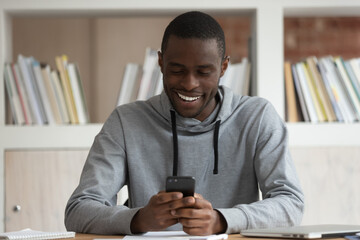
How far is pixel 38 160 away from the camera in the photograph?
107 inches

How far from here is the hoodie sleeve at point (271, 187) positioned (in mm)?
1563

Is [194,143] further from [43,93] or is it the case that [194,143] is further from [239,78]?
[43,93]

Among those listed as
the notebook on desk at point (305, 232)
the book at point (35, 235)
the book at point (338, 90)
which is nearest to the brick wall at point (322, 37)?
the book at point (338, 90)

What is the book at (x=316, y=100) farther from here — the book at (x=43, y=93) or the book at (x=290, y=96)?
the book at (x=43, y=93)

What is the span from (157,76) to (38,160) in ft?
2.00

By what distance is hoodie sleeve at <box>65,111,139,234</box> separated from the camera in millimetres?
1579

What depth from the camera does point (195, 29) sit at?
1779 mm

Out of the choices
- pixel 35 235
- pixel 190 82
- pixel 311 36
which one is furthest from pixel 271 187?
pixel 311 36

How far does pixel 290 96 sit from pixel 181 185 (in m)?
1.42

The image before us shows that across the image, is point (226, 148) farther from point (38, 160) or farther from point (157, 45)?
point (157, 45)

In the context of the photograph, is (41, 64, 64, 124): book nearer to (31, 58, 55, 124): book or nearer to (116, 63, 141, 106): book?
(31, 58, 55, 124): book

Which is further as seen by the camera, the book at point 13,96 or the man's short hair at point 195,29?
the book at point 13,96

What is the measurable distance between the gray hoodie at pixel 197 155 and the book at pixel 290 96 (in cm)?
83

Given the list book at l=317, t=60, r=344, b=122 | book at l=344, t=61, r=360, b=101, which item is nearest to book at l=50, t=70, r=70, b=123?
book at l=317, t=60, r=344, b=122
